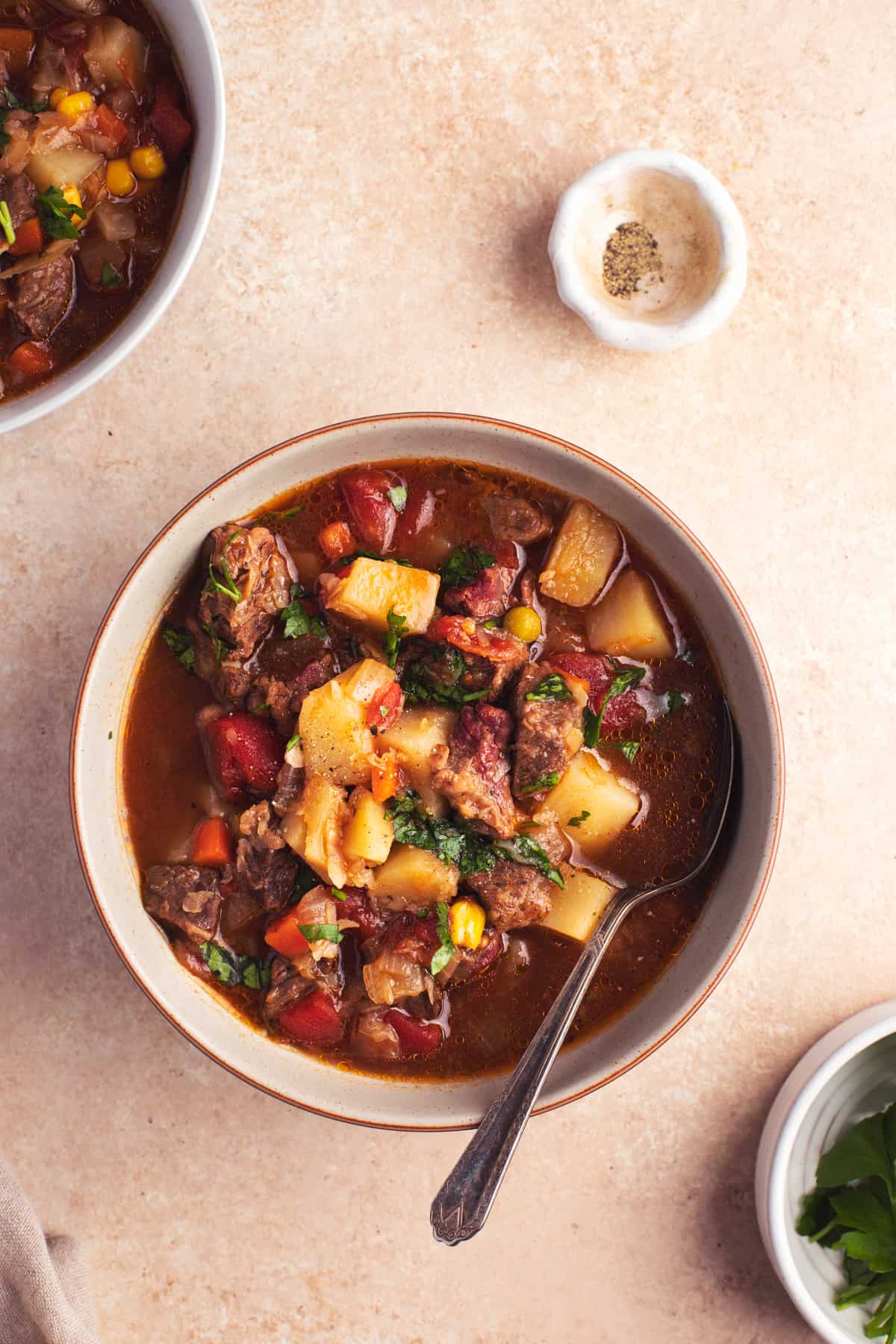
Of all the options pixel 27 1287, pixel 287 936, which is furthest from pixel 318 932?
pixel 27 1287

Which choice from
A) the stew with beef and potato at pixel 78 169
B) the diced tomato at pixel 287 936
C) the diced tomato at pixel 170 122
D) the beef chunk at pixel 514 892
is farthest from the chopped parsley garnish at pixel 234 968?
the diced tomato at pixel 170 122

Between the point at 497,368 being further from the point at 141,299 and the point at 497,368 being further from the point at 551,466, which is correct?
the point at 141,299

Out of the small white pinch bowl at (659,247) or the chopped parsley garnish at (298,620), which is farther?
the small white pinch bowl at (659,247)

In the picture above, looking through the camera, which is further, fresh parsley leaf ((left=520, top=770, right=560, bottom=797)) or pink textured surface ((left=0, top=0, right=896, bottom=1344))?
pink textured surface ((left=0, top=0, right=896, bottom=1344))

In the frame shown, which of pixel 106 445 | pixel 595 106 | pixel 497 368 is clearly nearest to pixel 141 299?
pixel 106 445

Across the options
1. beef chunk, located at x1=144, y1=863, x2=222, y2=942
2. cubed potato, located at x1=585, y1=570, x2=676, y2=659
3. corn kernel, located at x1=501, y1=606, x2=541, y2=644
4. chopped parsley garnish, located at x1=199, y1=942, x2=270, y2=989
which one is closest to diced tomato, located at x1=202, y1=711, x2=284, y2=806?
beef chunk, located at x1=144, y1=863, x2=222, y2=942

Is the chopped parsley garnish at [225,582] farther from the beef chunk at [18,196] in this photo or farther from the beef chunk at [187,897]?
the beef chunk at [18,196]

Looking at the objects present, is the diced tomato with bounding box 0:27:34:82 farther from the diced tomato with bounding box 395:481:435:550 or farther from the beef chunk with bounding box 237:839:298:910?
the beef chunk with bounding box 237:839:298:910
